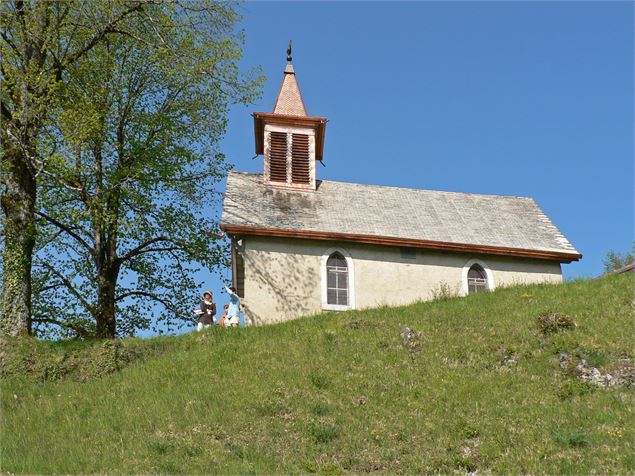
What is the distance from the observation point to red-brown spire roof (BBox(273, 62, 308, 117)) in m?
34.8

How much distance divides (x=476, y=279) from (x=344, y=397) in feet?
44.4

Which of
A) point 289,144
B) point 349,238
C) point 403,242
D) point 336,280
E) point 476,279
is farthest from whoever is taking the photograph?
→ point 289,144

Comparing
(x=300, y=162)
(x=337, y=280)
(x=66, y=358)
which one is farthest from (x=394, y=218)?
(x=66, y=358)

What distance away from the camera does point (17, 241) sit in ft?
76.8

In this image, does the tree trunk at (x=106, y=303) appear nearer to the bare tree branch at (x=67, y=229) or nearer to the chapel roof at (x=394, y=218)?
the bare tree branch at (x=67, y=229)

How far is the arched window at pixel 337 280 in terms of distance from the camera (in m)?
28.1

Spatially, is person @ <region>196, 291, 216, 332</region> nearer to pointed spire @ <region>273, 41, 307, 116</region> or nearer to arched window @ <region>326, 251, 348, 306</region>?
arched window @ <region>326, 251, 348, 306</region>

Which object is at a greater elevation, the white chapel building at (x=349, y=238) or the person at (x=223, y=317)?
the white chapel building at (x=349, y=238)

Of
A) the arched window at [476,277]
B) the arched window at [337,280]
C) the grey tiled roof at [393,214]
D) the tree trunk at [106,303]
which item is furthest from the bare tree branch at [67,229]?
the arched window at [476,277]

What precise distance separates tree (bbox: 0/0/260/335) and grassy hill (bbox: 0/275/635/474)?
273cm

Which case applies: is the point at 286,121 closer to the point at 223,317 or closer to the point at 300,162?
the point at 300,162

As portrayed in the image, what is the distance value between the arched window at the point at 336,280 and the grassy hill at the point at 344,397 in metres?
4.37

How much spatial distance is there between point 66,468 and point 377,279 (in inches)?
625

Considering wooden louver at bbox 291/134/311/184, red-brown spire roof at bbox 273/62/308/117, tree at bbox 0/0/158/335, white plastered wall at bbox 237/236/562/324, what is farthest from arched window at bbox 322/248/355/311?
tree at bbox 0/0/158/335
